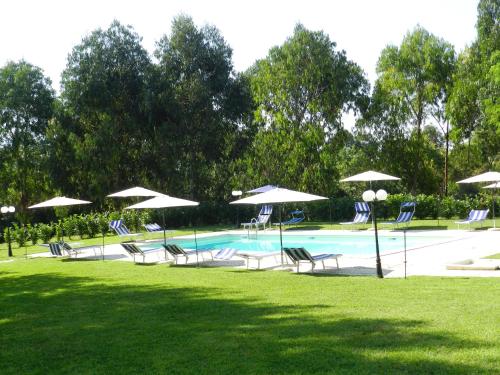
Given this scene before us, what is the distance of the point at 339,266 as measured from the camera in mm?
12328

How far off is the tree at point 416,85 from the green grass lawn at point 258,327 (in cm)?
2595

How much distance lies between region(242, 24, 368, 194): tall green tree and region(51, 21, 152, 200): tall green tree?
7.42m

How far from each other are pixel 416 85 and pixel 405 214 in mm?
16538

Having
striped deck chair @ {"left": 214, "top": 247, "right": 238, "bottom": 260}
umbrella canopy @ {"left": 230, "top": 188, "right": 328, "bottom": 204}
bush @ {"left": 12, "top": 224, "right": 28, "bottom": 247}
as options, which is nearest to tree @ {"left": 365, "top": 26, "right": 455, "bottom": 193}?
bush @ {"left": 12, "top": 224, "right": 28, "bottom": 247}

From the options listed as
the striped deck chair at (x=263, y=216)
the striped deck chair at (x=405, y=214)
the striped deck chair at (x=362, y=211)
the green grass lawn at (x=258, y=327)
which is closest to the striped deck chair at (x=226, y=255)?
the green grass lawn at (x=258, y=327)

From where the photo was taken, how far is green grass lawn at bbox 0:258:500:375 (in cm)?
493

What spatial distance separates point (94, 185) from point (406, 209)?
1872 cm

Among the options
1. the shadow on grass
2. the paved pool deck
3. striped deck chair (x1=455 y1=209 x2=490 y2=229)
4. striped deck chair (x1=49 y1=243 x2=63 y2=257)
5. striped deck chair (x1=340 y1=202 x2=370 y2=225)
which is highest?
striped deck chair (x1=340 y1=202 x2=370 y2=225)

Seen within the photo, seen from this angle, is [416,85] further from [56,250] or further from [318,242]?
[56,250]

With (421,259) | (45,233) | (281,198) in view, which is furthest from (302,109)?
(421,259)

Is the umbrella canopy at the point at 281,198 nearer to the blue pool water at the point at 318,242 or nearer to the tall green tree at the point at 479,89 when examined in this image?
the blue pool water at the point at 318,242

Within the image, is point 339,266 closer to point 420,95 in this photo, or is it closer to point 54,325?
point 54,325

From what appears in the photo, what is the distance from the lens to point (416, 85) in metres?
34.4

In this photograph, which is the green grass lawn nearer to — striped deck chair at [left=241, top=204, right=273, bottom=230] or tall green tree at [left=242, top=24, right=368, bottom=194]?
striped deck chair at [left=241, top=204, right=273, bottom=230]
